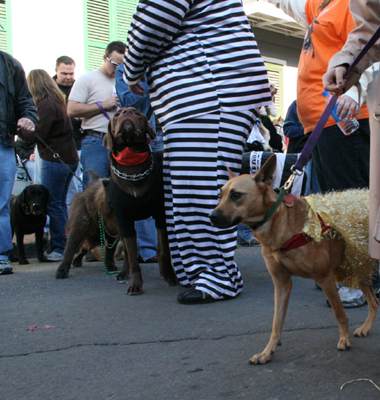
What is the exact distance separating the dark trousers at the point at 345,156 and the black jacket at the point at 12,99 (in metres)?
3.23

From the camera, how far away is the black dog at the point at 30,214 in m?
6.14

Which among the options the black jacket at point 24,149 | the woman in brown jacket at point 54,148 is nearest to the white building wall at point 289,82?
the black jacket at point 24,149

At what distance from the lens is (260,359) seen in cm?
225

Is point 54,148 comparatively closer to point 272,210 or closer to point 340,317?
point 272,210

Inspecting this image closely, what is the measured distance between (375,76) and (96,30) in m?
10.9

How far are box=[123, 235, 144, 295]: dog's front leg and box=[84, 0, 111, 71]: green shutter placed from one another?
27.8 ft

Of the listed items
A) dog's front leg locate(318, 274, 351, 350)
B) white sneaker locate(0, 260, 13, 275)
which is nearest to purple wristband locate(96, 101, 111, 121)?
white sneaker locate(0, 260, 13, 275)

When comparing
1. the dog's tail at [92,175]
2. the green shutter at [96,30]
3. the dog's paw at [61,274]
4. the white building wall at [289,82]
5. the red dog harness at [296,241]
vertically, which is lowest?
the dog's paw at [61,274]

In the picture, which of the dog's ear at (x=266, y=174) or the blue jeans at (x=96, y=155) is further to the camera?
the blue jeans at (x=96, y=155)

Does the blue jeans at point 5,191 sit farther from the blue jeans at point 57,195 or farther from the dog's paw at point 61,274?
the blue jeans at point 57,195

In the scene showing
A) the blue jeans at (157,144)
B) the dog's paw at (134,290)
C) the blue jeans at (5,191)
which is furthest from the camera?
the blue jeans at (157,144)

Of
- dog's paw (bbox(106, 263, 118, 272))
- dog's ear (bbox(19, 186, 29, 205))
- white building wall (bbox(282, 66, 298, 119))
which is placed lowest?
dog's paw (bbox(106, 263, 118, 272))

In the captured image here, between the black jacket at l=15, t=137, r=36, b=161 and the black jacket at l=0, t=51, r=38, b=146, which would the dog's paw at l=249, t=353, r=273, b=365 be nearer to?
the black jacket at l=0, t=51, r=38, b=146

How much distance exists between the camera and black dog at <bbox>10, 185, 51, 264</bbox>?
614 cm
